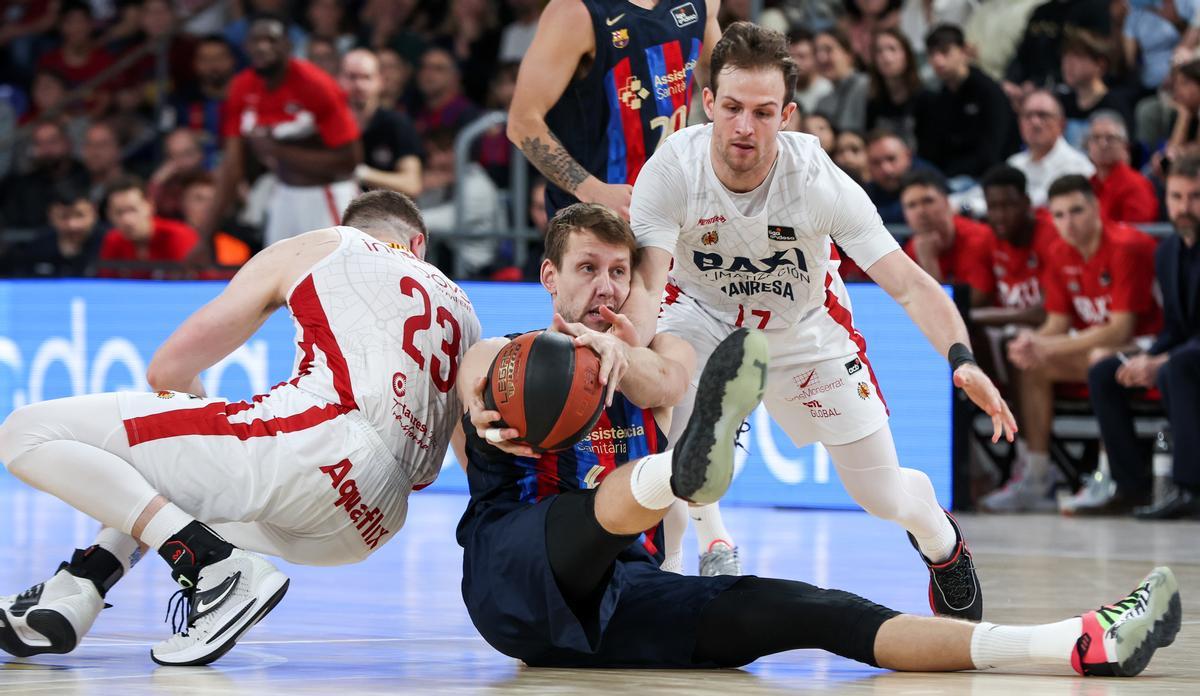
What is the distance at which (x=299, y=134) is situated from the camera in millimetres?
13508

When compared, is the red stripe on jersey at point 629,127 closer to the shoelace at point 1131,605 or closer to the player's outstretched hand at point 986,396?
the player's outstretched hand at point 986,396

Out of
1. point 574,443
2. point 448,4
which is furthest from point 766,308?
point 448,4

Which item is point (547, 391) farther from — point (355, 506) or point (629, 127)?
point (629, 127)

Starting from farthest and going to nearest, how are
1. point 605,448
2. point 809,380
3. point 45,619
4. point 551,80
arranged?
point 551,80 → point 809,380 → point 605,448 → point 45,619

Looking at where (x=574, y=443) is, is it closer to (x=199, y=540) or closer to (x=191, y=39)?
(x=199, y=540)

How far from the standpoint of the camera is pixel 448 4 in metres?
17.6

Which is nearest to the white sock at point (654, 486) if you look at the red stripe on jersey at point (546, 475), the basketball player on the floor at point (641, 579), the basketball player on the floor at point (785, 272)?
the basketball player on the floor at point (641, 579)

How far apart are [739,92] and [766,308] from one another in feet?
3.02

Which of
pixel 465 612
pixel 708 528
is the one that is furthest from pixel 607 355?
pixel 708 528

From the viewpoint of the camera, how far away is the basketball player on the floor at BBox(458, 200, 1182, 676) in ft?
15.0

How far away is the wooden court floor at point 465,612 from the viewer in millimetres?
4562

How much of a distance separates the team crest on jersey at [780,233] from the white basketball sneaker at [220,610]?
2.07 m

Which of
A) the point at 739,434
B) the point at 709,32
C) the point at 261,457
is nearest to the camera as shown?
the point at 261,457

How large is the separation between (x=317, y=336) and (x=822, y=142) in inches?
287
